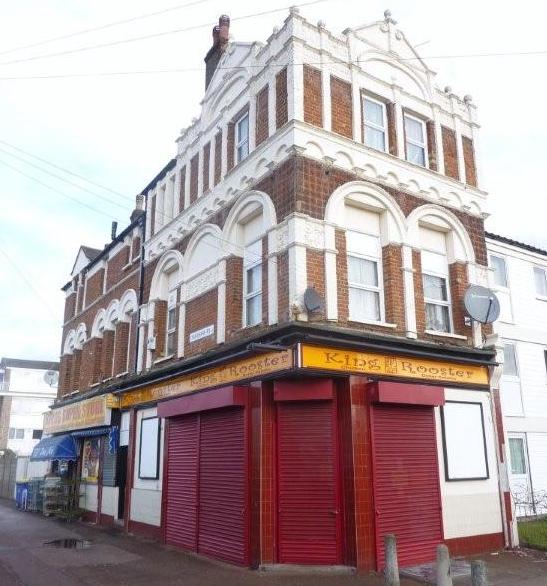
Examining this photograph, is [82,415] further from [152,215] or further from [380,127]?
[380,127]

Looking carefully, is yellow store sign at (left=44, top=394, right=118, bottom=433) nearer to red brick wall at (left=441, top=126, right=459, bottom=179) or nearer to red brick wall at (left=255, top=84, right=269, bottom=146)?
red brick wall at (left=255, top=84, right=269, bottom=146)

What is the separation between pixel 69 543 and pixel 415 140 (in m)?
13.4

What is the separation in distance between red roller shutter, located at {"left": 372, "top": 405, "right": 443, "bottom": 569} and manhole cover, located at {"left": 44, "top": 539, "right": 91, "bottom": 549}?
7.54 m

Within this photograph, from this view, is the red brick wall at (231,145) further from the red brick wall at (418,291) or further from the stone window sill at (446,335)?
the stone window sill at (446,335)

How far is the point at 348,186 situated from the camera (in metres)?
12.4

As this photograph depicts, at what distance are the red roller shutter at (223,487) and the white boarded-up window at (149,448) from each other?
111 inches

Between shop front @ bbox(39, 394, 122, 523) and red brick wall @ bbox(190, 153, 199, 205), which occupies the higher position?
red brick wall @ bbox(190, 153, 199, 205)

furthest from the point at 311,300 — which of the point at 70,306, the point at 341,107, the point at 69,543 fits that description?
the point at 70,306

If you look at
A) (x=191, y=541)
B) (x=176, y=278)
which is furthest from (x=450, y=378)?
(x=176, y=278)

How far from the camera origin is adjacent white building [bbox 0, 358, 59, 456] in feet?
166

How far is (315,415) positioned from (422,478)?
9.08 ft

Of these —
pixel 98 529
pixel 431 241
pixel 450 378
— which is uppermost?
pixel 431 241

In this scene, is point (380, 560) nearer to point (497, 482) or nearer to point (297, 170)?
point (497, 482)

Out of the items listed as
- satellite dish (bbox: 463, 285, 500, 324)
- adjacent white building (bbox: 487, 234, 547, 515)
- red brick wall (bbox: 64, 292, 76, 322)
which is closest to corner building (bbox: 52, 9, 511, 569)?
satellite dish (bbox: 463, 285, 500, 324)
